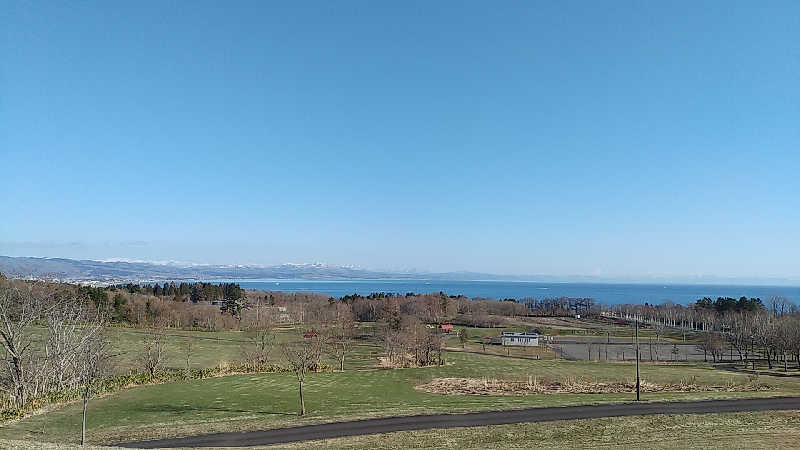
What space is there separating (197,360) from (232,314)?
48.4 metres

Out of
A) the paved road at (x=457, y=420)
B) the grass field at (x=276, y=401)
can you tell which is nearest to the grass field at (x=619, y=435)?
the paved road at (x=457, y=420)

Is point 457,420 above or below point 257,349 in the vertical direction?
above

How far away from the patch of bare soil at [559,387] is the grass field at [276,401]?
1904 mm

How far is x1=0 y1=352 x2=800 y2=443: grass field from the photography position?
27.5 metres

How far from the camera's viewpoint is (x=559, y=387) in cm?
3997

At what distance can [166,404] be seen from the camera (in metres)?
33.9

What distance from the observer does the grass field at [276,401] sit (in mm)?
27453

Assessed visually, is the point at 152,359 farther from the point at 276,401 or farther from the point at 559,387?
the point at 559,387

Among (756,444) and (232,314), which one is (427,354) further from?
(232,314)

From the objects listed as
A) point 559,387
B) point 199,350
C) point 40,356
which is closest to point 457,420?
point 559,387

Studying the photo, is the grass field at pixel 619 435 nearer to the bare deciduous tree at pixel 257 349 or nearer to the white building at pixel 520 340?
the bare deciduous tree at pixel 257 349

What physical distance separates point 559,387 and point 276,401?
73.3ft

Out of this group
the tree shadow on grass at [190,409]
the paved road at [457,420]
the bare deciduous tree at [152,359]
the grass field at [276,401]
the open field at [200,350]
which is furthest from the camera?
the open field at [200,350]

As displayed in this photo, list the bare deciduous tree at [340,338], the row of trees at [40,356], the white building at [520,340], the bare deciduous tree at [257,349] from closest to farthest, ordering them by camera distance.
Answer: the row of trees at [40,356] < the bare deciduous tree at [257,349] < the bare deciduous tree at [340,338] < the white building at [520,340]
